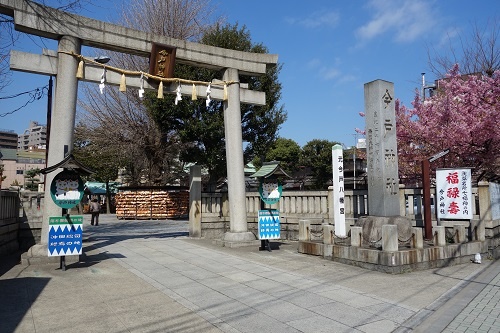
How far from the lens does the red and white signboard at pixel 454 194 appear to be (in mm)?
10648

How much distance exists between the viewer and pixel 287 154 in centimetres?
4653

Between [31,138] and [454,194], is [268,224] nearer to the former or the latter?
[454,194]

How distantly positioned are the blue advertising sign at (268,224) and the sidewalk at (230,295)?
3.20 ft

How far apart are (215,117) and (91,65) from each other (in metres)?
11.2

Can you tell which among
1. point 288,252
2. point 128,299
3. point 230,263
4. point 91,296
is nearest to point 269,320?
point 128,299

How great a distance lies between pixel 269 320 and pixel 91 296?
3.52 metres

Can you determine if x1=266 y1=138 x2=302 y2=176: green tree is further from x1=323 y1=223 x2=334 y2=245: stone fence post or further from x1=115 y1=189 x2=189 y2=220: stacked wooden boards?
x1=323 y1=223 x2=334 y2=245: stone fence post

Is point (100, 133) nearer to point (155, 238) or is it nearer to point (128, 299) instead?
point (155, 238)

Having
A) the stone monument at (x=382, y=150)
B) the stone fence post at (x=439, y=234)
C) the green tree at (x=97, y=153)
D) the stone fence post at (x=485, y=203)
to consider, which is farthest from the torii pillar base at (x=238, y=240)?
the green tree at (x=97, y=153)

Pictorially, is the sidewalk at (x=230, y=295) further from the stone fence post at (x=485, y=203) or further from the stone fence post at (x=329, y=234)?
the stone fence post at (x=485, y=203)

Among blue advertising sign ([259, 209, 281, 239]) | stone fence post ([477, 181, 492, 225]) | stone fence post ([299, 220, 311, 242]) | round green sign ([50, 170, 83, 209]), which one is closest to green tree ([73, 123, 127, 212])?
round green sign ([50, 170, 83, 209])

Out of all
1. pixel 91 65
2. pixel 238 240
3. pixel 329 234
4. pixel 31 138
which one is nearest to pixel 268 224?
pixel 238 240

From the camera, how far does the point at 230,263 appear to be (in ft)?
33.6

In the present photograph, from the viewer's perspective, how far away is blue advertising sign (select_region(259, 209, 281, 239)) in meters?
11.9
